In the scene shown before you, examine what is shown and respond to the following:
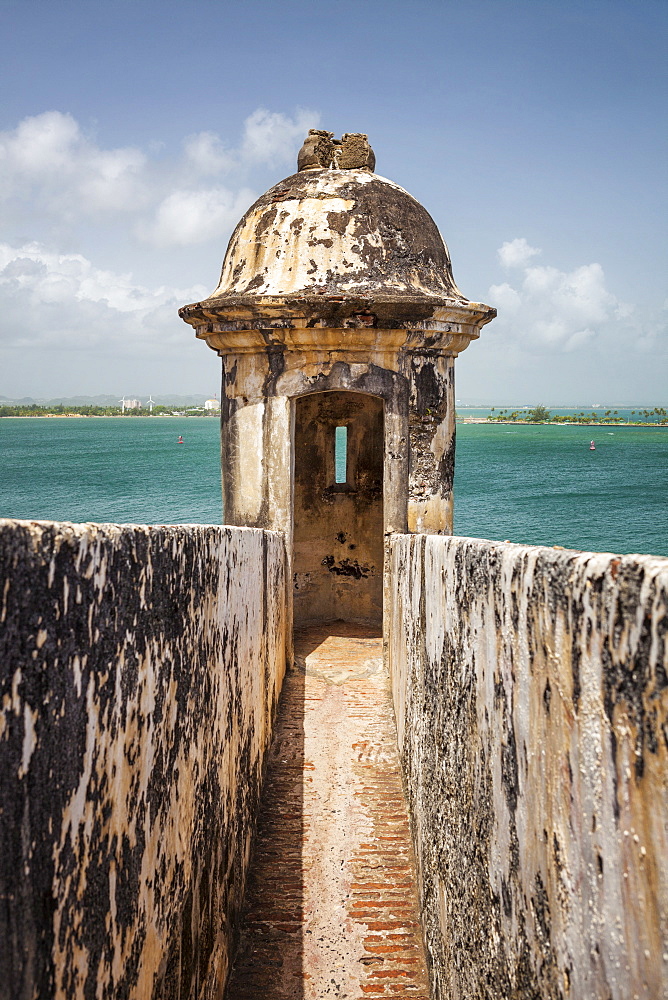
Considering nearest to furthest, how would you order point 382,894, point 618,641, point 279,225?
point 618,641 → point 382,894 → point 279,225

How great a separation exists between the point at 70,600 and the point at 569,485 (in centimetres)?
5146

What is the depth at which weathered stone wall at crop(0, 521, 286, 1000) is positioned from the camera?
3.64 feet

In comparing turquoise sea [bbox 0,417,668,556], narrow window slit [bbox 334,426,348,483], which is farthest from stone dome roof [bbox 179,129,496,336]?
turquoise sea [bbox 0,417,668,556]

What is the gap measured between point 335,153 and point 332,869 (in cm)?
538

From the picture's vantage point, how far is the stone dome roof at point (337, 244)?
5.66m

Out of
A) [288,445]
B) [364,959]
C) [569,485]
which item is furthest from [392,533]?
[569,485]

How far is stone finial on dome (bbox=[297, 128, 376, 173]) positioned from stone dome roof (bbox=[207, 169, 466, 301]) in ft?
0.72

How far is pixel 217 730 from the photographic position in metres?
2.51

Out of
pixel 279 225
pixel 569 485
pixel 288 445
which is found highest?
pixel 279 225

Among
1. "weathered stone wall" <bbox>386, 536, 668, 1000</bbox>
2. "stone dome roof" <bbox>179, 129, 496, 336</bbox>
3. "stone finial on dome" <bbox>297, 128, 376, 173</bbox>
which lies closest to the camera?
"weathered stone wall" <bbox>386, 536, 668, 1000</bbox>

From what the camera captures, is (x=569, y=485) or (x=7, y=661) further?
(x=569, y=485)

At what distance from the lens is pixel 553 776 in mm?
1400

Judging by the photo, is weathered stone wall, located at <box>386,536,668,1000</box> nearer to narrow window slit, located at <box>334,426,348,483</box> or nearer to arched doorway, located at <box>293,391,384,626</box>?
arched doorway, located at <box>293,391,384,626</box>

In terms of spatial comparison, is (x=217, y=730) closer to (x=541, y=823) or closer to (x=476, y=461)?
(x=541, y=823)
